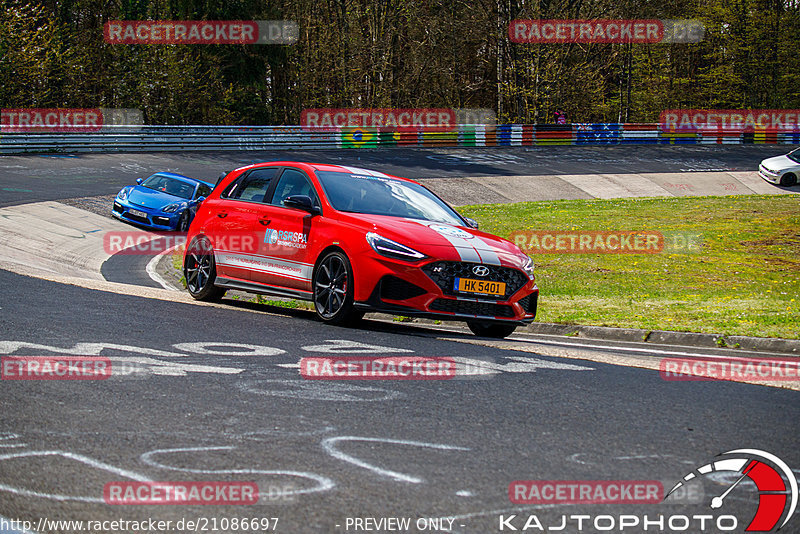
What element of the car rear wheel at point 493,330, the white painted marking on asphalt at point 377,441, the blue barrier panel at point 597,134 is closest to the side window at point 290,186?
the car rear wheel at point 493,330

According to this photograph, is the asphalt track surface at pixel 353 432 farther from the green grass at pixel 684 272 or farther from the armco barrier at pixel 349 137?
the armco barrier at pixel 349 137

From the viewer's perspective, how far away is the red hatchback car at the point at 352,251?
9.03 m

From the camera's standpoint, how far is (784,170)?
3584 centimetres

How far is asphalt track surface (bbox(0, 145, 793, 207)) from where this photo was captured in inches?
1093

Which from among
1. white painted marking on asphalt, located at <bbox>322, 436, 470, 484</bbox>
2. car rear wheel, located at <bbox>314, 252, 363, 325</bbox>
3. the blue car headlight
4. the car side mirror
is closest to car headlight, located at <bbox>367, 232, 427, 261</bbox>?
car rear wheel, located at <bbox>314, 252, 363, 325</bbox>

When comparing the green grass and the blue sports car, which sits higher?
the blue sports car

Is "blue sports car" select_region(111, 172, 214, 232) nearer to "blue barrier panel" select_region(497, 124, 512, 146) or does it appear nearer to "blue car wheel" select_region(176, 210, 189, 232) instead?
"blue car wheel" select_region(176, 210, 189, 232)

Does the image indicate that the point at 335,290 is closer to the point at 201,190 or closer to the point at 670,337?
the point at 670,337

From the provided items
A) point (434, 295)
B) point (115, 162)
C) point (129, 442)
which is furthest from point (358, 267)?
point (115, 162)

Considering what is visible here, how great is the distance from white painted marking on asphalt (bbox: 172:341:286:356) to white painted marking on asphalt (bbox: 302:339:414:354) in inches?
13.4

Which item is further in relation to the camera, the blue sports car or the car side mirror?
the blue sports car

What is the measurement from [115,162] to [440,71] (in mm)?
22045

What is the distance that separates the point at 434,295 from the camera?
898 cm

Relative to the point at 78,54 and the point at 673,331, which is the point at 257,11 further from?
the point at 673,331
